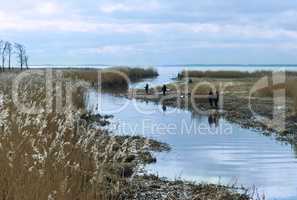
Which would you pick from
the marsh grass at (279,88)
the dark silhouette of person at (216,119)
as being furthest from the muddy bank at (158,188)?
the marsh grass at (279,88)

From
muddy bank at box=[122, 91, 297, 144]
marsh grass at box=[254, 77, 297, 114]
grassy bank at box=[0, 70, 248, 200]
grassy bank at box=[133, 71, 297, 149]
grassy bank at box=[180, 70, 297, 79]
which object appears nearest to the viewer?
grassy bank at box=[0, 70, 248, 200]

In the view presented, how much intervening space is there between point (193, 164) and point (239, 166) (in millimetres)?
1219

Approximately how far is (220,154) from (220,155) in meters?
0.22

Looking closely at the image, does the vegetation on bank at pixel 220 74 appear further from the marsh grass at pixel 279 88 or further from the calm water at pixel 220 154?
the calm water at pixel 220 154

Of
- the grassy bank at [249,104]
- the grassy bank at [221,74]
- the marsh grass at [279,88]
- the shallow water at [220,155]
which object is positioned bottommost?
the shallow water at [220,155]

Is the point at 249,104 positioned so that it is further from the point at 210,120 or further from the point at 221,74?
the point at 221,74

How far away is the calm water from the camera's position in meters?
12.8

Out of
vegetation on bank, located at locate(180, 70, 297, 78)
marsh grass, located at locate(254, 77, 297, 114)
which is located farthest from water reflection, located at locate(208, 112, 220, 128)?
vegetation on bank, located at locate(180, 70, 297, 78)

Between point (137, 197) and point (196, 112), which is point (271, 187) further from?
point (196, 112)

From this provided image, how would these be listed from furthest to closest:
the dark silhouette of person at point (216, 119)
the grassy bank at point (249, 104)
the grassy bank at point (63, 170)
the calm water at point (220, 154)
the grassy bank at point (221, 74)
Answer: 1. the grassy bank at point (221, 74)
2. the dark silhouette of person at point (216, 119)
3. the grassy bank at point (249, 104)
4. the calm water at point (220, 154)
5. the grassy bank at point (63, 170)

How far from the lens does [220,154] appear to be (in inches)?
671

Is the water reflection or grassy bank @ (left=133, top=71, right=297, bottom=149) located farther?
the water reflection

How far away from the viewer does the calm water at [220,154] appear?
12805 millimetres

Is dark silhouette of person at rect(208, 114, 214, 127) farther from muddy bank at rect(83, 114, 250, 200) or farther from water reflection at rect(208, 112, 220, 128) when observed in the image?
muddy bank at rect(83, 114, 250, 200)
